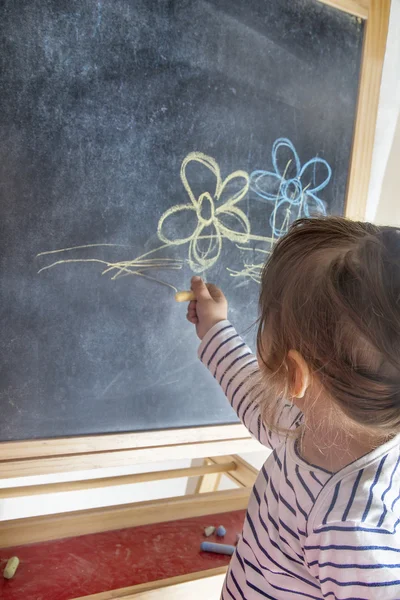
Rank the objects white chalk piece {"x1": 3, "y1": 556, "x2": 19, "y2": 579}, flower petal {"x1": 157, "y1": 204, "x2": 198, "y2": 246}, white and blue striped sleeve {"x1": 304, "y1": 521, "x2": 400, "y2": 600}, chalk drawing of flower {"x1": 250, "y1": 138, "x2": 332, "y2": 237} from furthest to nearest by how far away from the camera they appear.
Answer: chalk drawing of flower {"x1": 250, "y1": 138, "x2": 332, "y2": 237} < flower petal {"x1": 157, "y1": 204, "x2": 198, "y2": 246} < white chalk piece {"x1": 3, "y1": 556, "x2": 19, "y2": 579} < white and blue striped sleeve {"x1": 304, "y1": 521, "x2": 400, "y2": 600}

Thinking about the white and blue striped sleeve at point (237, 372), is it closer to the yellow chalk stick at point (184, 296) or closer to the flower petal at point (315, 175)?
the yellow chalk stick at point (184, 296)

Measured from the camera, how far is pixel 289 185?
104cm

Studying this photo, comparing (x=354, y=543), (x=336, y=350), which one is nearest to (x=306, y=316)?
(x=336, y=350)

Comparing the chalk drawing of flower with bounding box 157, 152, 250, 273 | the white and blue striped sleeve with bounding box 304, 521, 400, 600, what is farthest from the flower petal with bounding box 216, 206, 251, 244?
the white and blue striped sleeve with bounding box 304, 521, 400, 600

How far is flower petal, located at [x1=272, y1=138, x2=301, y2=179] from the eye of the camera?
1.01 metres

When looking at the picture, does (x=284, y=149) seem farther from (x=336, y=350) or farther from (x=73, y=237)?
(x=336, y=350)

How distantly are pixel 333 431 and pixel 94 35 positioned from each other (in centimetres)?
61

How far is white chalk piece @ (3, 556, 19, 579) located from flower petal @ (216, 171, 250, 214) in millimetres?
597

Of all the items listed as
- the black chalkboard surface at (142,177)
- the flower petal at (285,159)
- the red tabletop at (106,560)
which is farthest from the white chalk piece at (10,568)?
the flower petal at (285,159)

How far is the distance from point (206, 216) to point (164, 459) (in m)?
0.40

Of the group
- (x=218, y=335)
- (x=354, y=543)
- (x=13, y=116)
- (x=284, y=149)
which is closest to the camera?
(x=354, y=543)

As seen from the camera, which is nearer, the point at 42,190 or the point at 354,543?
the point at 354,543

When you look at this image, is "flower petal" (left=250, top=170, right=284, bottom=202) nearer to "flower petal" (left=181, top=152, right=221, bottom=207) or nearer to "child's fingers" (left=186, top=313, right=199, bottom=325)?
"flower petal" (left=181, top=152, right=221, bottom=207)

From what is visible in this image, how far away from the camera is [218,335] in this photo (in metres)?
0.89
